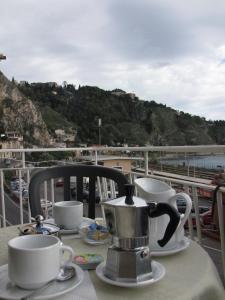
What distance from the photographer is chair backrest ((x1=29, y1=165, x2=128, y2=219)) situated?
1701mm

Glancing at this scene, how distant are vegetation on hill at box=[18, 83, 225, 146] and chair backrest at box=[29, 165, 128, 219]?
19.3 feet

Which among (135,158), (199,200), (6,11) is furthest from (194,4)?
(6,11)

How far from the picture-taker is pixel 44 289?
712mm

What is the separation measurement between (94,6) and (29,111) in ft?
85.4

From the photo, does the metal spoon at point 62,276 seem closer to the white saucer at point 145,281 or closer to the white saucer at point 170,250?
the white saucer at point 145,281

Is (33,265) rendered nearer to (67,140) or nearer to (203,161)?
(203,161)

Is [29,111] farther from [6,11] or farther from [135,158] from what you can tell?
[135,158]

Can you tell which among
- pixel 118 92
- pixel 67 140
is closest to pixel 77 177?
pixel 67 140

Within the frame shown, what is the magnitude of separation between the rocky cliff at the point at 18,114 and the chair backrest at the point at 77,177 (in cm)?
2137

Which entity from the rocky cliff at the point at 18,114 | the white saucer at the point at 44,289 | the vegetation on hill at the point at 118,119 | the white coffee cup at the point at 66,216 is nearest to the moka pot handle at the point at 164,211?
the white saucer at the point at 44,289

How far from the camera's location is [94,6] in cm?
541

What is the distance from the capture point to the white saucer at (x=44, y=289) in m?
0.69

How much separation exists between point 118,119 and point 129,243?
16218 millimetres

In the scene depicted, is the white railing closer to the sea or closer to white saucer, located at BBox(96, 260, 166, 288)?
the sea
